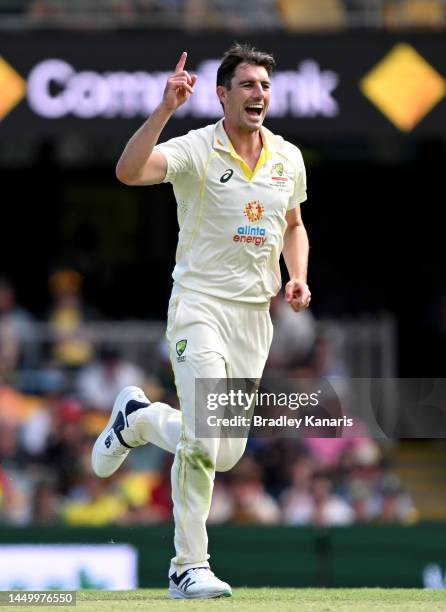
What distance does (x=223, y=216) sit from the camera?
20.5 ft

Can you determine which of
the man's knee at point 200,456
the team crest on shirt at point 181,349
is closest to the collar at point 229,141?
the team crest on shirt at point 181,349

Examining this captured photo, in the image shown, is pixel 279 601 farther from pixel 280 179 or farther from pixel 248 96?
pixel 248 96

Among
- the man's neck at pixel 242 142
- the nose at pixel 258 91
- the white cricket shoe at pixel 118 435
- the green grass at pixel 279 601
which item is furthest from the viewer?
the white cricket shoe at pixel 118 435

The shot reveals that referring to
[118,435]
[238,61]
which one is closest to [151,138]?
[238,61]

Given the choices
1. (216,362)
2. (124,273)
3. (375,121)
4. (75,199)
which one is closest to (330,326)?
(375,121)

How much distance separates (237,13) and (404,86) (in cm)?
146

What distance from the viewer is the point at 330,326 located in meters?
12.5

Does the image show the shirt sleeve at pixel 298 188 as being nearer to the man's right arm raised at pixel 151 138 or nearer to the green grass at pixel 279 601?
the man's right arm raised at pixel 151 138

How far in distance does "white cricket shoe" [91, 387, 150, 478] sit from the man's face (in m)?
1.38

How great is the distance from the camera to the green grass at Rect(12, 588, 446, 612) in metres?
5.85

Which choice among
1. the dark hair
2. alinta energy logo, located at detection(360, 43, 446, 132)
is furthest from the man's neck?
alinta energy logo, located at detection(360, 43, 446, 132)

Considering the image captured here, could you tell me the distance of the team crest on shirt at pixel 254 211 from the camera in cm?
627

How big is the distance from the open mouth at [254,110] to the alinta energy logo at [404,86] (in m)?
5.99

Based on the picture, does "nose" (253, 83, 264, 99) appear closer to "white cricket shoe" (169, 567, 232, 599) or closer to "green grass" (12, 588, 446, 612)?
"white cricket shoe" (169, 567, 232, 599)
